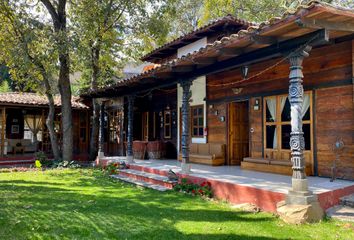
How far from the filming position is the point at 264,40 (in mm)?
5367

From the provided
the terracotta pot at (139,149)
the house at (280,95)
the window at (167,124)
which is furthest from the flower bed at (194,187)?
the window at (167,124)

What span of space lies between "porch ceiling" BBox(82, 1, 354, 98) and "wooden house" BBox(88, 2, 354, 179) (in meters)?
0.02

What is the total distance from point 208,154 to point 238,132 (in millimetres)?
1213

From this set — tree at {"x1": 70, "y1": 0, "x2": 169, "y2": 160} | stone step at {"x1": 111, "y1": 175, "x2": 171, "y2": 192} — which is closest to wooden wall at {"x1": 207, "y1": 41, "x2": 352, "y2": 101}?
stone step at {"x1": 111, "y1": 175, "x2": 171, "y2": 192}

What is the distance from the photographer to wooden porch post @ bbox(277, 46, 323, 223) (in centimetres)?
481

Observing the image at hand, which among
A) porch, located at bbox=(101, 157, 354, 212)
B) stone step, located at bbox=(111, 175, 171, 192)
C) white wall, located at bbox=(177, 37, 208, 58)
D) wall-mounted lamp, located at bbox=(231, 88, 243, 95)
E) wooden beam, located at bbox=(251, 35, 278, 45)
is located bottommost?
stone step, located at bbox=(111, 175, 171, 192)

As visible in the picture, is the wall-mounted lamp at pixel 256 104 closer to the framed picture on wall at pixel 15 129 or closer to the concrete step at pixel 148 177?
the concrete step at pixel 148 177

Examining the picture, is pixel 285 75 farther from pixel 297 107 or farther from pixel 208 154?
pixel 208 154

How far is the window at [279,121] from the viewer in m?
7.30

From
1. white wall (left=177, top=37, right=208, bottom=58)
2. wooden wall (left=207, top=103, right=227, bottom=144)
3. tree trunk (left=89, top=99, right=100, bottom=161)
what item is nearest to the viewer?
wooden wall (left=207, top=103, right=227, bottom=144)

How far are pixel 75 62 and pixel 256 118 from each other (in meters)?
8.35

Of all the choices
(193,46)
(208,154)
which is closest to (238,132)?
(208,154)

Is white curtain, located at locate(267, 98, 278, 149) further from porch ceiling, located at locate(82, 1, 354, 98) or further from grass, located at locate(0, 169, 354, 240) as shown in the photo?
grass, located at locate(0, 169, 354, 240)

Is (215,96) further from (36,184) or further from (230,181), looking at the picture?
(36,184)
